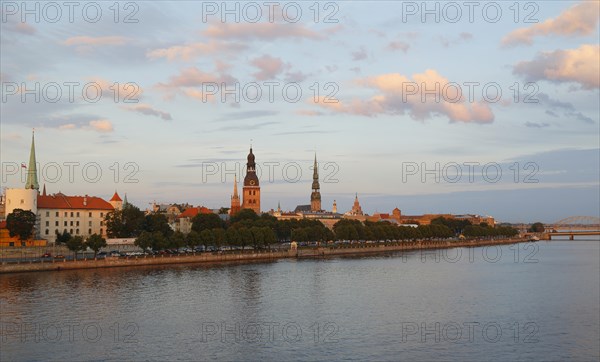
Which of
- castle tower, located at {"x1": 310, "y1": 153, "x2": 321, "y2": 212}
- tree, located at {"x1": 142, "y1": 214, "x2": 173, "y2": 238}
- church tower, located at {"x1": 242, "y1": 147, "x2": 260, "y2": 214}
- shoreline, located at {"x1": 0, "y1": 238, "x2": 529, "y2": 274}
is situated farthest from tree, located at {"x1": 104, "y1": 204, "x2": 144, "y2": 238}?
castle tower, located at {"x1": 310, "y1": 153, "x2": 321, "y2": 212}

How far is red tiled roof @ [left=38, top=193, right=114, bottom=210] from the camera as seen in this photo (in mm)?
82812

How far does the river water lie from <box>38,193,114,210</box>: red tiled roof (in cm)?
2622

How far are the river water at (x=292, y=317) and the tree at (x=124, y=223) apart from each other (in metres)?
23.0

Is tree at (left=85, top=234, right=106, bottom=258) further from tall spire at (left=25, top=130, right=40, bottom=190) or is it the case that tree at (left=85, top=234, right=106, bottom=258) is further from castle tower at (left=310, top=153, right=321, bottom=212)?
castle tower at (left=310, top=153, right=321, bottom=212)

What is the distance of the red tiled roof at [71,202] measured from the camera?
8281cm

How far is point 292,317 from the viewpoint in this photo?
37.1 m

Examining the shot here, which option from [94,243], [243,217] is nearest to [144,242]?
[94,243]

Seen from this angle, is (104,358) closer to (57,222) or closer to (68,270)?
(68,270)

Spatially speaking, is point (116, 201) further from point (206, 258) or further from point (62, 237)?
point (206, 258)

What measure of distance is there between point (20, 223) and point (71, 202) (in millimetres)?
16215

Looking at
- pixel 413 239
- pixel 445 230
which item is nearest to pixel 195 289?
pixel 413 239

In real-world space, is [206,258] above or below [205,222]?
below

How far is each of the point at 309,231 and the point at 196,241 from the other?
92.1ft

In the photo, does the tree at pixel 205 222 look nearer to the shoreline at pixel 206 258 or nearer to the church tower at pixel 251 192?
the shoreline at pixel 206 258
